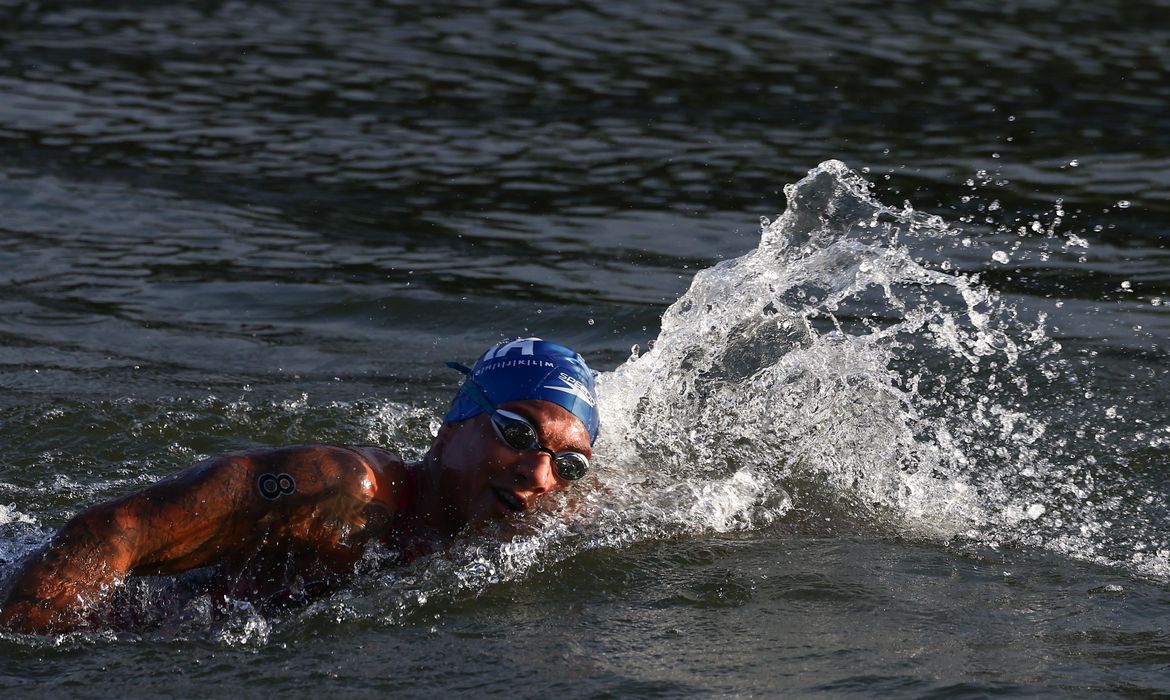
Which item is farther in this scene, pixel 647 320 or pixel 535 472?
pixel 647 320

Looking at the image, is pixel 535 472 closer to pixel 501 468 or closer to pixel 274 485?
pixel 501 468

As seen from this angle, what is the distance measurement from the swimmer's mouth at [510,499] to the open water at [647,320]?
0.24 meters

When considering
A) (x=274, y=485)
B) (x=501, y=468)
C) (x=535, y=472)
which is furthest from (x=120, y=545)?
(x=535, y=472)

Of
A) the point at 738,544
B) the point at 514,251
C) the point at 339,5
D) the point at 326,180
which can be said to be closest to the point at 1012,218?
the point at 514,251

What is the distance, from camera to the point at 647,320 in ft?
34.7

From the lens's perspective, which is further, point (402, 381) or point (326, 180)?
point (326, 180)

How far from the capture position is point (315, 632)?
223 inches

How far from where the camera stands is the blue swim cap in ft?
20.1

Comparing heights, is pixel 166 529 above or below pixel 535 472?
below

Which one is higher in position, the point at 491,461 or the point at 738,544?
the point at 491,461

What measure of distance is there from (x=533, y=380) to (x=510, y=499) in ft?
1.58

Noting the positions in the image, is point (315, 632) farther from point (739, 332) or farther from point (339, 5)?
point (339, 5)

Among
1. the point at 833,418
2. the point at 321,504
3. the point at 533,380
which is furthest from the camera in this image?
the point at 833,418

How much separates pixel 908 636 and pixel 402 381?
461 cm
